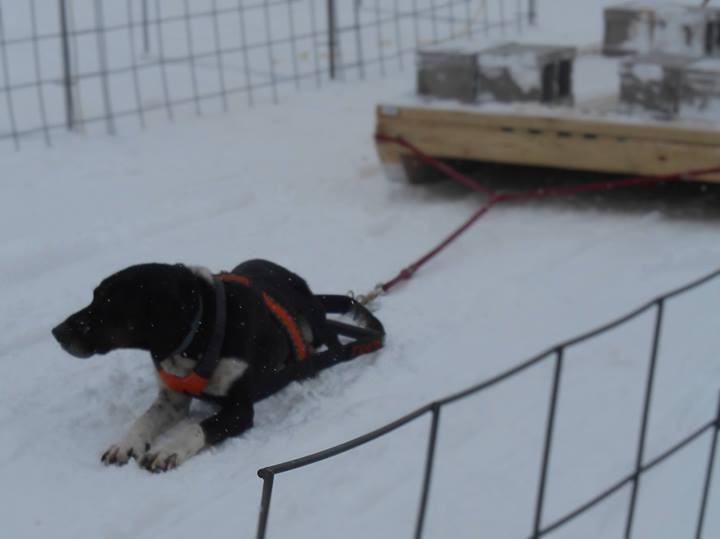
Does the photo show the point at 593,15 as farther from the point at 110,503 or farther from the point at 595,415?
the point at 110,503

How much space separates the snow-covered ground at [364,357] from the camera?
123 inches

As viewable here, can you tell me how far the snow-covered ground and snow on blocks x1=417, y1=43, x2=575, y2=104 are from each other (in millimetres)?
505

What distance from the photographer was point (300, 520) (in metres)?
3.03

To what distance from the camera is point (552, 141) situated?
18.0ft

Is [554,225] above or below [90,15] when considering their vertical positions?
below

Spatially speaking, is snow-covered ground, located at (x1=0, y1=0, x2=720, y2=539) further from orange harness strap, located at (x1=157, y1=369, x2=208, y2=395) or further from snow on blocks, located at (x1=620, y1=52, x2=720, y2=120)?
snow on blocks, located at (x1=620, y1=52, x2=720, y2=120)

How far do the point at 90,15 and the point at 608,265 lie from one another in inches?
249

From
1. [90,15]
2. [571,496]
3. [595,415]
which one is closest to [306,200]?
[595,415]

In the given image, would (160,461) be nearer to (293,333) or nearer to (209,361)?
(209,361)

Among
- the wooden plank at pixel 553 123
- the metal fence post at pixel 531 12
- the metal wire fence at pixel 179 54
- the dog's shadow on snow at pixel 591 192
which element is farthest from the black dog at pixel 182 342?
the metal fence post at pixel 531 12

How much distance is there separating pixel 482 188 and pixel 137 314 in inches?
104

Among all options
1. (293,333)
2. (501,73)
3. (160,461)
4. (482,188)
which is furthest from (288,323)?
(501,73)

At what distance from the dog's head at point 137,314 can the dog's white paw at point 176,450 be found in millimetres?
232

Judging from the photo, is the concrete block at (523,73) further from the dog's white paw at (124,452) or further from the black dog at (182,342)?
the dog's white paw at (124,452)
